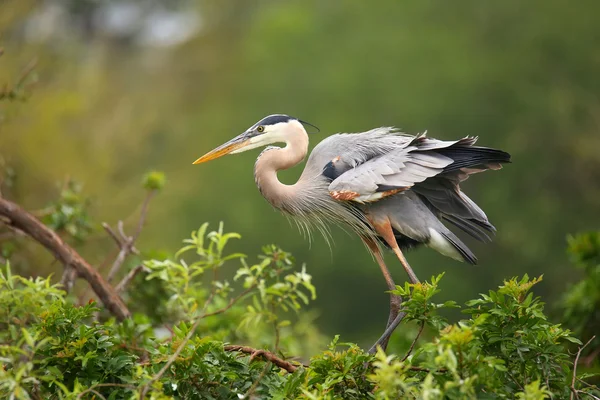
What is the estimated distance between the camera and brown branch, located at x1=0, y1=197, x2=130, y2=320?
14.0 ft

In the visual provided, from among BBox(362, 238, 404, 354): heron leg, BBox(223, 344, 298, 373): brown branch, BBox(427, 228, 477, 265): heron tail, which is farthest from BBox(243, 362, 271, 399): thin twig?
BBox(427, 228, 477, 265): heron tail

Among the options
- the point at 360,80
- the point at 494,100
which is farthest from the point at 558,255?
the point at 360,80

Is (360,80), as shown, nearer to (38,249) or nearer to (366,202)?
(38,249)

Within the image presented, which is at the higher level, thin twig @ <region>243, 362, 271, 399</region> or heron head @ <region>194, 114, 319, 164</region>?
heron head @ <region>194, 114, 319, 164</region>

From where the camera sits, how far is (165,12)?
2639 centimetres

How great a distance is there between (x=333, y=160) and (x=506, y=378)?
65.8 inches

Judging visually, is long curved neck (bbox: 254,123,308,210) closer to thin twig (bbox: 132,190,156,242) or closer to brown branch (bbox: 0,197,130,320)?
thin twig (bbox: 132,190,156,242)

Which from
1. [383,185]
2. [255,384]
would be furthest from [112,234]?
[255,384]

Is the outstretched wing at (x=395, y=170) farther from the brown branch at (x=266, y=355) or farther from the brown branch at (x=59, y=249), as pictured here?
the brown branch at (x=59, y=249)

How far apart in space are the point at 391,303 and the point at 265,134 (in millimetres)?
991

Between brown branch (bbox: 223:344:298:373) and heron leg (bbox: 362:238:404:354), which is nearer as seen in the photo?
brown branch (bbox: 223:344:298:373)

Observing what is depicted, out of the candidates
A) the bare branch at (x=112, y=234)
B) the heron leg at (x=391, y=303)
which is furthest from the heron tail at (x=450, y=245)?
the bare branch at (x=112, y=234)

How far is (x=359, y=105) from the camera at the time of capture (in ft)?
64.3

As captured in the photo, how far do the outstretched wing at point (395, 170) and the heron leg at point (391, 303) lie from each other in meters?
0.42
